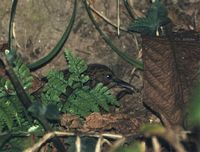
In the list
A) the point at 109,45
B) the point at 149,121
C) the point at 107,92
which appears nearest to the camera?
the point at 107,92

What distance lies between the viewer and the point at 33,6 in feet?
9.96

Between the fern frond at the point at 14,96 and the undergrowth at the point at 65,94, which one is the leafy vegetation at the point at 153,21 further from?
the fern frond at the point at 14,96

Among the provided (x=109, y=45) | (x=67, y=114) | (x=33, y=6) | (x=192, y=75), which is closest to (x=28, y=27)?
(x=33, y=6)

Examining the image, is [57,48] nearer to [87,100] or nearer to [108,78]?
[108,78]

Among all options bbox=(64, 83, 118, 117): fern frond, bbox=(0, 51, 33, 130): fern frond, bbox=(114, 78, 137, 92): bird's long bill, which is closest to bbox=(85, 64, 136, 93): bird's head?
bbox=(114, 78, 137, 92): bird's long bill

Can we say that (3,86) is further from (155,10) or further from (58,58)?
(155,10)

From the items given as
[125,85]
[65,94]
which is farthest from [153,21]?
[65,94]

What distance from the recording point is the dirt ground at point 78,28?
9.84 ft

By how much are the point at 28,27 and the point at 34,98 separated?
602mm

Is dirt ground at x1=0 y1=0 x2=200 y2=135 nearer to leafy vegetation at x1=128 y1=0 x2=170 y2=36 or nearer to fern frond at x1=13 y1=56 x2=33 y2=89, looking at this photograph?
leafy vegetation at x1=128 y1=0 x2=170 y2=36

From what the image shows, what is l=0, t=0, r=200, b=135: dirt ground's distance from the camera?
9.84 ft

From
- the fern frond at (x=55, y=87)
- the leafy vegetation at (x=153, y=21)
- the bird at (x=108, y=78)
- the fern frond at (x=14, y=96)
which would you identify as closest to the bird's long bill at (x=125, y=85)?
the bird at (x=108, y=78)

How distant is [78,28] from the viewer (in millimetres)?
3039

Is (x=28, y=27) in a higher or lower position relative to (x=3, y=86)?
higher
